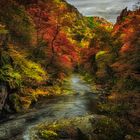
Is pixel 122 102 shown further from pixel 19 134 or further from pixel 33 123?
pixel 19 134

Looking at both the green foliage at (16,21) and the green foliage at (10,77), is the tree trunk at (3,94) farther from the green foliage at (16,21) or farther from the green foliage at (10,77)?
the green foliage at (16,21)

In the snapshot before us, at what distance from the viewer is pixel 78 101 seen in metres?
38.2

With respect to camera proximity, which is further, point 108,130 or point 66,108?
point 66,108

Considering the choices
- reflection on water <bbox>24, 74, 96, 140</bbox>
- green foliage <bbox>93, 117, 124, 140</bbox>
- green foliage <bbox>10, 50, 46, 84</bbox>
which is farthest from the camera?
green foliage <bbox>10, 50, 46, 84</bbox>

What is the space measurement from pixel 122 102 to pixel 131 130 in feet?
18.9

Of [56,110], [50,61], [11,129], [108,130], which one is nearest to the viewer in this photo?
[108,130]

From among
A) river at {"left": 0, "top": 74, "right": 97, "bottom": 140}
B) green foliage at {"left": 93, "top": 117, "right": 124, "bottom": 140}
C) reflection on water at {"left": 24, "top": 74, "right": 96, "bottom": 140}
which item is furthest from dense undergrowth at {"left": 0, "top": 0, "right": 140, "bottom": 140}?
reflection on water at {"left": 24, "top": 74, "right": 96, "bottom": 140}

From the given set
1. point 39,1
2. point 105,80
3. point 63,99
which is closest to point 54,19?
point 39,1

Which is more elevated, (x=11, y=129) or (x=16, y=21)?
(x=16, y=21)

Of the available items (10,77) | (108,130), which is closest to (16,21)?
(10,77)

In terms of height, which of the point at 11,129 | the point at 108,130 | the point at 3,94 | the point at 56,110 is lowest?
the point at 56,110

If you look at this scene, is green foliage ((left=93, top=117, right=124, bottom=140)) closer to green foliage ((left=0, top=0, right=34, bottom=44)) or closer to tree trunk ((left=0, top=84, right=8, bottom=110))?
tree trunk ((left=0, top=84, right=8, bottom=110))

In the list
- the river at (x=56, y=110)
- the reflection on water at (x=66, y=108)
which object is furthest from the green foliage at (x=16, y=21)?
the reflection on water at (x=66, y=108)

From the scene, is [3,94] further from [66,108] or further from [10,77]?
[66,108]
